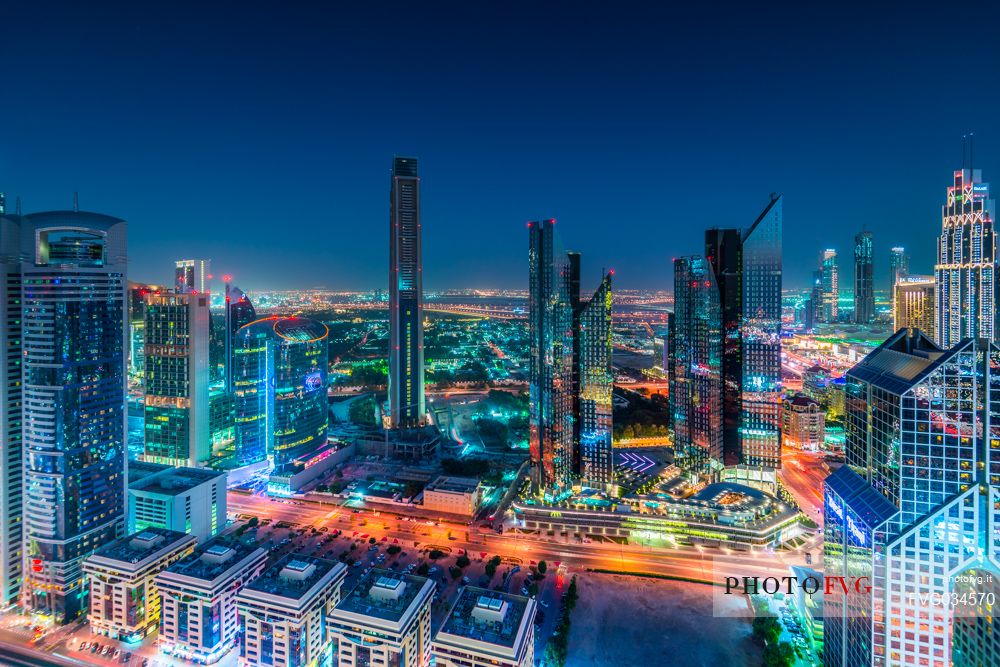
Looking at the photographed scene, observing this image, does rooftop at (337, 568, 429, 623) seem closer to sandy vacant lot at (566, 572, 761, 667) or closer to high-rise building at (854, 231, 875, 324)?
sandy vacant lot at (566, 572, 761, 667)

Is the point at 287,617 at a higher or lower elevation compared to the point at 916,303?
lower

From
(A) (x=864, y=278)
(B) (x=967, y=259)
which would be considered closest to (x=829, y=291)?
(A) (x=864, y=278)

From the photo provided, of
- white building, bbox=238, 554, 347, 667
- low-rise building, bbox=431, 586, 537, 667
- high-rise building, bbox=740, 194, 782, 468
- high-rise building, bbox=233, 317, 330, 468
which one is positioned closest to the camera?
low-rise building, bbox=431, 586, 537, 667

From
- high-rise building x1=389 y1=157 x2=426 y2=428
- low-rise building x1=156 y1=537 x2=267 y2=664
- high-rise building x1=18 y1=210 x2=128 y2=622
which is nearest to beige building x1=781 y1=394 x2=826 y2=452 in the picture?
high-rise building x1=389 y1=157 x2=426 y2=428

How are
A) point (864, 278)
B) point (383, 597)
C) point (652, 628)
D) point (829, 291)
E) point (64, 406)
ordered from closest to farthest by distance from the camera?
point (383, 597) → point (652, 628) → point (64, 406) → point (864, 278) → point (829, 291)

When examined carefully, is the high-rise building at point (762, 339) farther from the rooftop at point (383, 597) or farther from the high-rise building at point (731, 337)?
the rooftop at point (383, 597)

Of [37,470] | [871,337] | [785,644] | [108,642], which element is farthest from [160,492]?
[871,337]

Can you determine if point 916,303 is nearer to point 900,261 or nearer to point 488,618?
point 900,261
